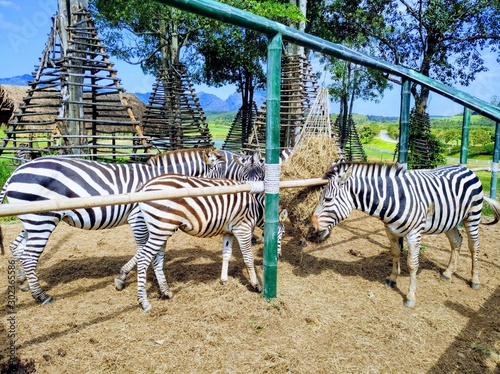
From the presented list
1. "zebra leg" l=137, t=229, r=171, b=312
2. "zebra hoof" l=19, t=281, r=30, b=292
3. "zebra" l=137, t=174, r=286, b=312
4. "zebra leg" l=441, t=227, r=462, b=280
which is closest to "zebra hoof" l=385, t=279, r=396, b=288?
"zebra leg" l=441, t=227, r=462, b=280

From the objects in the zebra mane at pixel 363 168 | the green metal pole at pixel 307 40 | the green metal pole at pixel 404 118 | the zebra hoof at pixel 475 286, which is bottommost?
the zebra hoof at pixel 475 286

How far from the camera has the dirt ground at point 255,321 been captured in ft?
9.52

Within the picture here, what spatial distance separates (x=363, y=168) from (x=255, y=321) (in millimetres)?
2222

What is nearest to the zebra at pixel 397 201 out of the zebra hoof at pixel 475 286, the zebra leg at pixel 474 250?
the zebra leg at pixel 474 250

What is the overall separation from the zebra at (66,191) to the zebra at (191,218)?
587 mm

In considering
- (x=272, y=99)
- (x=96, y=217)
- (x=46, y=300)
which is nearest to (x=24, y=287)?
(x=46, y=300)

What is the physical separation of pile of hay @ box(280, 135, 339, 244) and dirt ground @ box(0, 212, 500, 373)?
88cm

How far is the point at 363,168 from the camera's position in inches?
169

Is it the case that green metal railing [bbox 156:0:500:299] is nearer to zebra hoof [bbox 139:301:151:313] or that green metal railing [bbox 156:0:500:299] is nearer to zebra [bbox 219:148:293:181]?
zebra hoof [bbox 139:301:151:313]

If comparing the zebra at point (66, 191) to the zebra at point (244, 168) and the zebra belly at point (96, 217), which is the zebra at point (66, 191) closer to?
the zebra belly at point (96, 217)

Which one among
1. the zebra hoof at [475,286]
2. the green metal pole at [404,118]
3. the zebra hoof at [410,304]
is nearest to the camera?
the zebra hoof at [410,304]

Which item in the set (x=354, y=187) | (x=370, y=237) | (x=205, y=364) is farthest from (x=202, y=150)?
(x=370, y=237)

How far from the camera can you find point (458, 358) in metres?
3.16

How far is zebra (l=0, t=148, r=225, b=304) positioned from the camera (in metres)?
3.85
